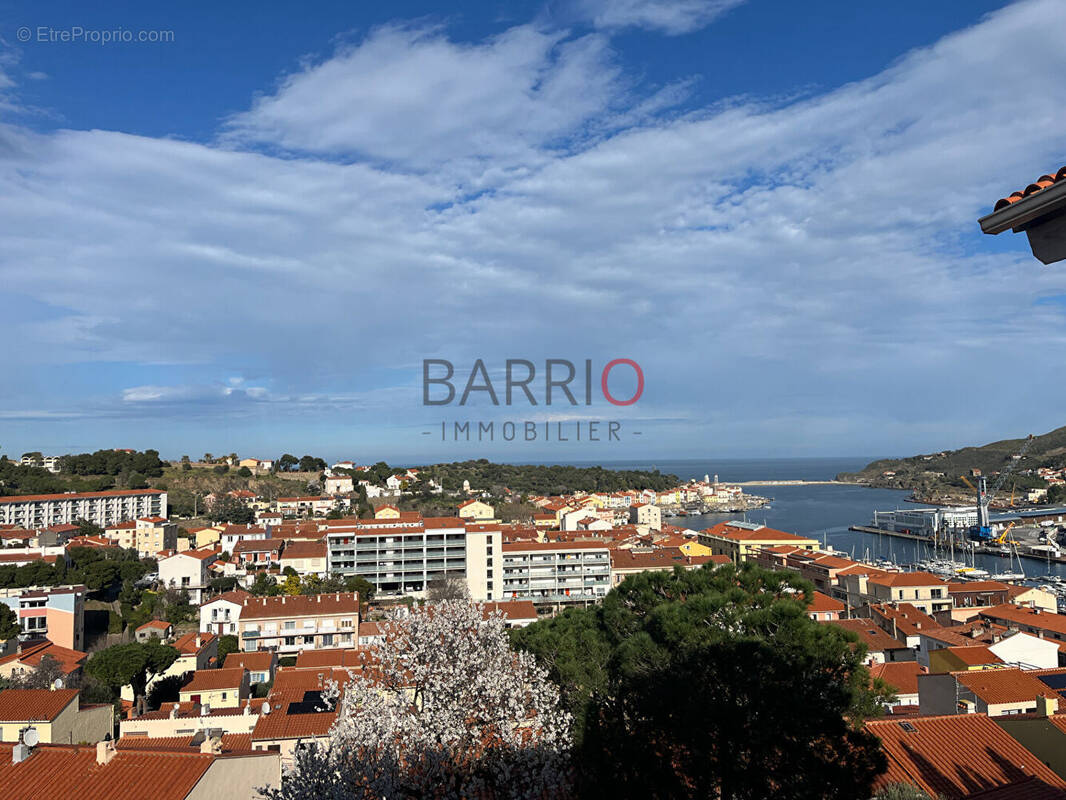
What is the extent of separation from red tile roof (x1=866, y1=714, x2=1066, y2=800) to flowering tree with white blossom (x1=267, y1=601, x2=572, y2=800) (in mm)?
2081

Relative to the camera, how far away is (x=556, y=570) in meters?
23.9

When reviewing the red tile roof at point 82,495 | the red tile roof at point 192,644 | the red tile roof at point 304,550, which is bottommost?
the red tile roof at point 192,644

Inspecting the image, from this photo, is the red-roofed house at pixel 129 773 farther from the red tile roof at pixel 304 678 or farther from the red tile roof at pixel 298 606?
the red tile roof at pixel 298 606

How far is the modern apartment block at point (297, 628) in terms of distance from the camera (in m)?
17.5

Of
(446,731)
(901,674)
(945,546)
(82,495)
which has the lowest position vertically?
(945,546)

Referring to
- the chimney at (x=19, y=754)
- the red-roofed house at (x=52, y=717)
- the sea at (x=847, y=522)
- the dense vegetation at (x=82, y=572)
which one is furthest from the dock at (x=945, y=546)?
the chimney at (x=19, y=754)

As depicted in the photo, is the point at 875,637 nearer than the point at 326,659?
No

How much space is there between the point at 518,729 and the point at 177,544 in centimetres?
3097

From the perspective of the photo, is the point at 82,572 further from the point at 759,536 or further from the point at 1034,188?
the point at 1034,188

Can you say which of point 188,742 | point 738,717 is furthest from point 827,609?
point 738,717

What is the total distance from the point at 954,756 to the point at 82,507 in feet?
135

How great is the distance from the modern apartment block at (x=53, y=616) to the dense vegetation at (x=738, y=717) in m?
16.5

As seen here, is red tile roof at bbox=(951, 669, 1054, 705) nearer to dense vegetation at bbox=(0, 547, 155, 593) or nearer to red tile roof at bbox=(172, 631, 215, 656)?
red tile roof at bbox=(172, 631, 215, 656)

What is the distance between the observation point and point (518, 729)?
14.0 ft
